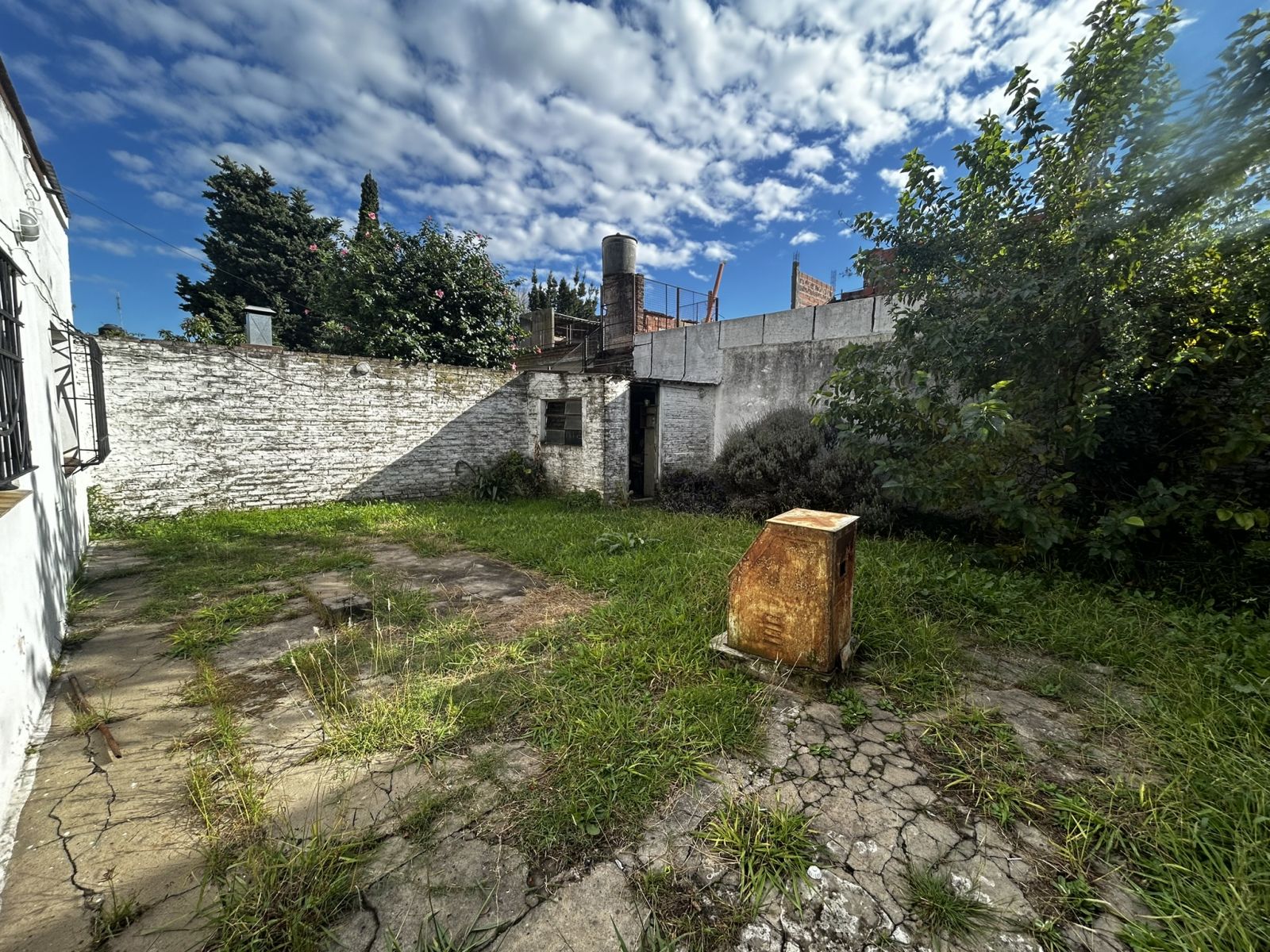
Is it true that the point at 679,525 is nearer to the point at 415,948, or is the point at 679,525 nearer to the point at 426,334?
the point at 415,948

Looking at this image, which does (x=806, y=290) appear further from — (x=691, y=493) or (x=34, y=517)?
(x=34, y=517)

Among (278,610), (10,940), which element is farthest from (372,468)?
(10,940)

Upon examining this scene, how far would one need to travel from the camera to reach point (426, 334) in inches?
359

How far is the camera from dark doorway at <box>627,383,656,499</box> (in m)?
7.99

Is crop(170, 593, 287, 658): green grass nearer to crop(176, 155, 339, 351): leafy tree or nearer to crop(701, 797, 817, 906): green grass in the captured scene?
crop(701, 797, 817, 906): green grass

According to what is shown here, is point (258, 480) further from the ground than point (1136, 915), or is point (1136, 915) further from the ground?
point (258, 480)

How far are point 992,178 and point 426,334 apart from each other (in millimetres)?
8685

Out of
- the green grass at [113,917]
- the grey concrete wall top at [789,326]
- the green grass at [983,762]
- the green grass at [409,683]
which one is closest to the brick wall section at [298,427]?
the grey concrete wall top at [789,326]

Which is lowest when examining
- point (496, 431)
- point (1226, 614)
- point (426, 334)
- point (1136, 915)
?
point (1136, 915)

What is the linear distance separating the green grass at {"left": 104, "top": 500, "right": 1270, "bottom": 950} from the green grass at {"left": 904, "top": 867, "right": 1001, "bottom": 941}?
38 centimetres

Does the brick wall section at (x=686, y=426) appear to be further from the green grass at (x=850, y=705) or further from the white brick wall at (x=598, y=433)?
the green grass at (x=850, y=705)

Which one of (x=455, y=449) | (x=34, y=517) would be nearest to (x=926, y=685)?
(x=34, y=517)

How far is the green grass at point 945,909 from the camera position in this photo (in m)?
1.35

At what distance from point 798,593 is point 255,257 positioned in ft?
68.6
